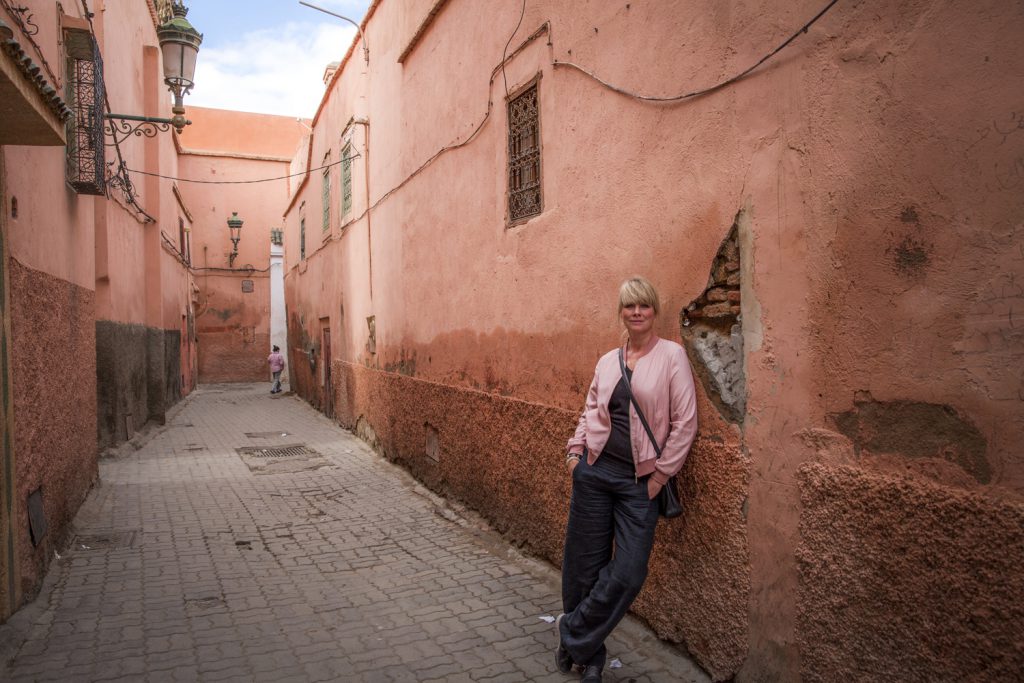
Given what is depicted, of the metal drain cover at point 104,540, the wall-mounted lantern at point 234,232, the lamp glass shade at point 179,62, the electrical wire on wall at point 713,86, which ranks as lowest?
the metal drain cover at point 104,540

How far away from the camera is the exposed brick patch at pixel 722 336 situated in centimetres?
334

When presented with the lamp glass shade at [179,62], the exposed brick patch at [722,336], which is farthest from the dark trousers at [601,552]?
the lamp glass shade at [179,62]

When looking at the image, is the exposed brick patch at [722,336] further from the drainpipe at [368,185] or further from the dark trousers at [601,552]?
the drainpipe at [368,185]

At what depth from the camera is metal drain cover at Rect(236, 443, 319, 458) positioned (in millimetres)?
10750

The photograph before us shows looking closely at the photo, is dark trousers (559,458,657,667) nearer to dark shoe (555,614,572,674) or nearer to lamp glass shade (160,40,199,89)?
dark shoe (555,614,572,674)

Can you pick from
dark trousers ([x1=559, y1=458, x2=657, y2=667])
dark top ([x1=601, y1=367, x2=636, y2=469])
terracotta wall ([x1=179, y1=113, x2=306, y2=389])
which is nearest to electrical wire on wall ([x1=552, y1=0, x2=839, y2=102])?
dark top ([x1=601, y1=367, x2=636, y2=469])

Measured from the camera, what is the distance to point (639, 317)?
11.3 ft

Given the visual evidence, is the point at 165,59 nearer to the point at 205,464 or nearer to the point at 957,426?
the point at 205,464

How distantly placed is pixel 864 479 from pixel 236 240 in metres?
25.8

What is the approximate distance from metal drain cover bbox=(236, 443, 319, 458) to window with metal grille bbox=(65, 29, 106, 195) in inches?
181

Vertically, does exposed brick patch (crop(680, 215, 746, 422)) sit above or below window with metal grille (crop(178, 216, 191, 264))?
below

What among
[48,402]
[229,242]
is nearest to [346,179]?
[48,402]

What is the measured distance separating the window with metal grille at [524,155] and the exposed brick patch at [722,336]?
2.08 metres

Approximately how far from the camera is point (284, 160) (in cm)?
2814
